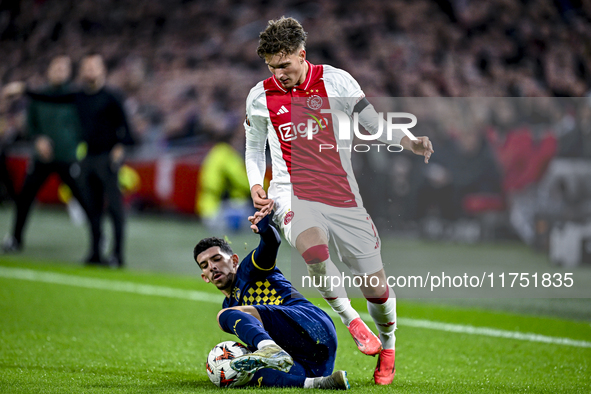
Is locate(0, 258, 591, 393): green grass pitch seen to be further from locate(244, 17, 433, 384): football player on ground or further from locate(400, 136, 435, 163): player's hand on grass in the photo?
locate(400, 136, 435, 163): player's hand on grass

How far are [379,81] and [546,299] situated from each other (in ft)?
30.4

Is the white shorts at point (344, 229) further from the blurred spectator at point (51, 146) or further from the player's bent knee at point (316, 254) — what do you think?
the blurred spectator at point (51, 146)

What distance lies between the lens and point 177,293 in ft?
22.2

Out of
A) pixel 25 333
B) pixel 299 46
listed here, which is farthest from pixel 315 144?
pixel 25 333

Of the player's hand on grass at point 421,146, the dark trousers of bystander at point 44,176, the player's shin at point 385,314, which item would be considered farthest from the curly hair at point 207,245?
the dark trousers of bystander at point 44,176

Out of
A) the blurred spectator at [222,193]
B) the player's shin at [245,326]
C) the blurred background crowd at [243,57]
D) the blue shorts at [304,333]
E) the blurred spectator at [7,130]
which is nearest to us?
the player's shin at [245,326]

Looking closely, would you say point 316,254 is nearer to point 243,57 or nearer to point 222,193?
point 222,193

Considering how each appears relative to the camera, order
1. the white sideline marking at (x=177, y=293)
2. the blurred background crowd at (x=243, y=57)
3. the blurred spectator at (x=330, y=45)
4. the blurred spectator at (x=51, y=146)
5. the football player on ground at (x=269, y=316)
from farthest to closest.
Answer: the blurred spectator at (x=330, y=45) → the blurred background crowd at (x=243, y=57) → the blurred spectator at (x=51, y=146) → the white sideline marking at (x=177, y=293) → the football player on ground at (x=269, y=316)

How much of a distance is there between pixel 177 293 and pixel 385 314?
3688 mm

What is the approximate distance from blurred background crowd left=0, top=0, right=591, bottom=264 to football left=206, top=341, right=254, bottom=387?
20.3 ft

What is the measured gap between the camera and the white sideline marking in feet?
16.1

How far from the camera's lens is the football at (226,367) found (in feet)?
10.1

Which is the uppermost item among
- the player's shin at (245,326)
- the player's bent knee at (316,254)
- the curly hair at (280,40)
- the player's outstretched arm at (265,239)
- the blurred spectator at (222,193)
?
the curly hair at (280,40)

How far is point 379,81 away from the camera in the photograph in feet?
50.1
